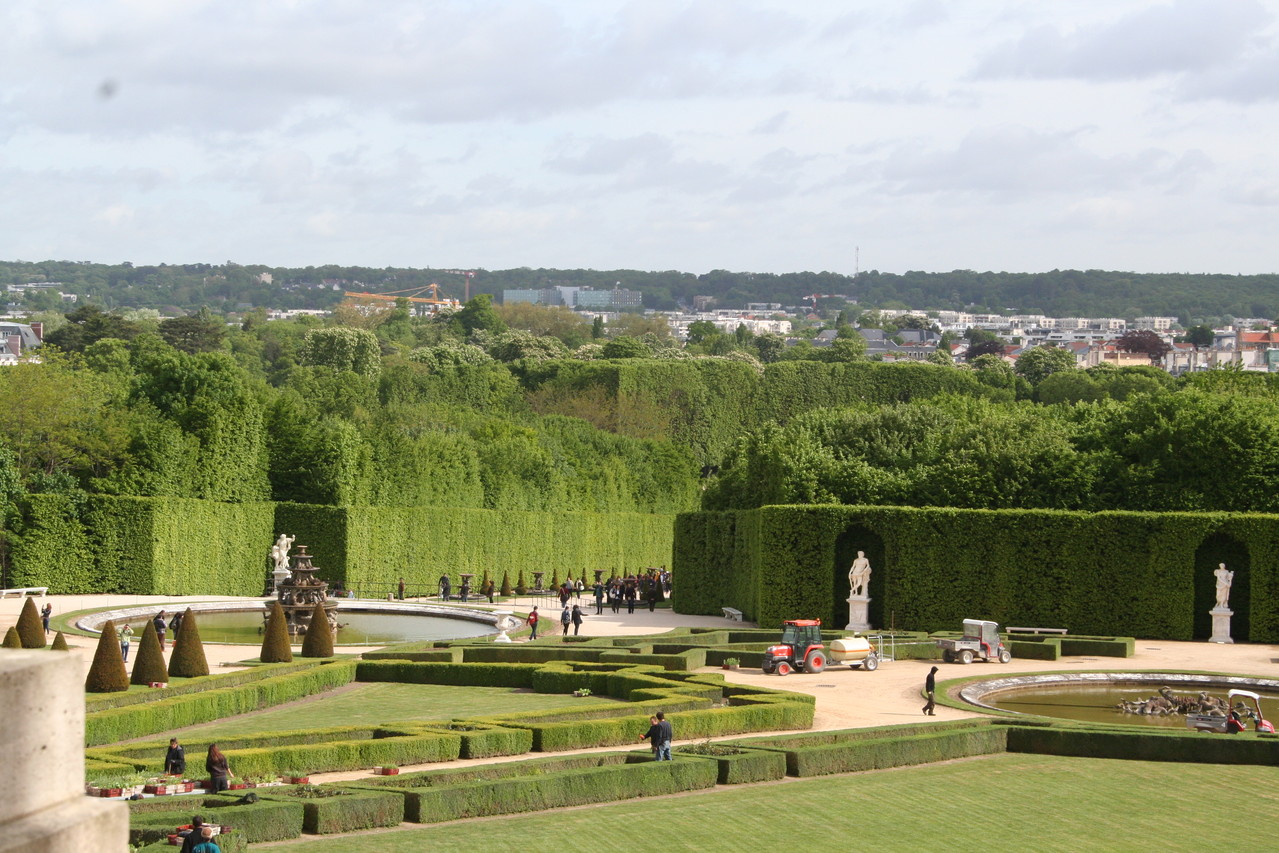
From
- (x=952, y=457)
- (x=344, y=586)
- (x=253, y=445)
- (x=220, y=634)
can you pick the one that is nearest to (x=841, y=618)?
(x=952, y=457)

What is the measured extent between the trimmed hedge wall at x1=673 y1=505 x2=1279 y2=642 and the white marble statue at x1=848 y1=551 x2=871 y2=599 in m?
1.28

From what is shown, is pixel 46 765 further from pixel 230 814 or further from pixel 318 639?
pixel 318 639

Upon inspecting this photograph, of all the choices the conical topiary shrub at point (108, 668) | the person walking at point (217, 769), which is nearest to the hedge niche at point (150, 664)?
the conical topiary shrub at point (108, 668)

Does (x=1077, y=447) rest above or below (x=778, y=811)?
above

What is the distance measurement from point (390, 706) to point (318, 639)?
6170 mm

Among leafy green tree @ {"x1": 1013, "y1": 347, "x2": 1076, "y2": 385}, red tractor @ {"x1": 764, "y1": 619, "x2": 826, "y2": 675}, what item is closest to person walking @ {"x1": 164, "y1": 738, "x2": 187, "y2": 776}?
red tractor @ {"x1": 764, "y1": 619, "x2": 826, "y2": 675}

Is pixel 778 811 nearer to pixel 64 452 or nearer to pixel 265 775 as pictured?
pixel 265 775

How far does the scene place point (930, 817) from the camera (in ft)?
70.1

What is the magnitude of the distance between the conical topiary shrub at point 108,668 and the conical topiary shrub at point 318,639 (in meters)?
6.98

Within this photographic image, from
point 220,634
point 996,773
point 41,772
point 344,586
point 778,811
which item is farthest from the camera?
point 344,586

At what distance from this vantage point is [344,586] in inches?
2427

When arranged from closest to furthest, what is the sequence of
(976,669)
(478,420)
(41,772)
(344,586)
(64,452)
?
(41,772) → (976,669) → (64,452) → (344,586) → (478,420)

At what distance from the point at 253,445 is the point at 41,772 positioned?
2434 inches

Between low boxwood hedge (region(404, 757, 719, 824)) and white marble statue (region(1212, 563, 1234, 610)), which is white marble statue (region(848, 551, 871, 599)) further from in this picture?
low boxwood hedge (region(404, 757, 719, 824))
